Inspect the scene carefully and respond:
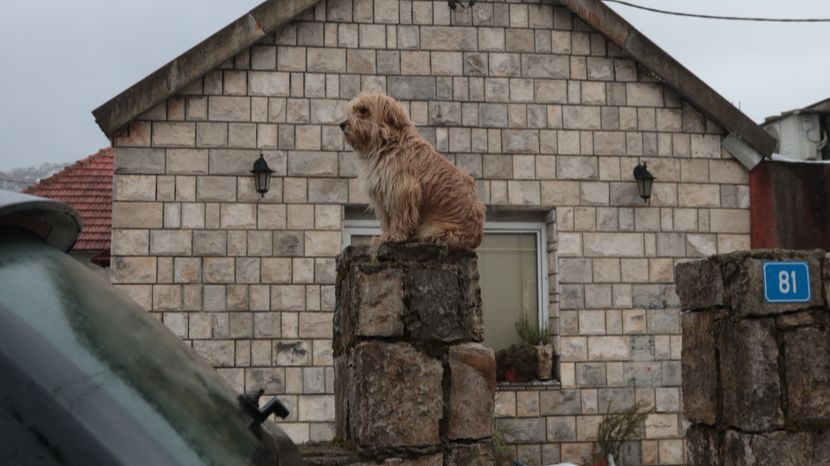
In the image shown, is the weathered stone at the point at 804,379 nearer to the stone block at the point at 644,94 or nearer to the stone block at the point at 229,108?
the stone block at the point at 644,94

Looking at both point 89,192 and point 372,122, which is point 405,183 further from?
point 89,192

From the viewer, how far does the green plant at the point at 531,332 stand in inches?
357

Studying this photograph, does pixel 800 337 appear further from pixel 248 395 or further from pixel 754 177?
pixel 754 177

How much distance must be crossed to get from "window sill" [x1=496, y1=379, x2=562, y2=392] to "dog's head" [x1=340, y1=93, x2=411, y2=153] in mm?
4832

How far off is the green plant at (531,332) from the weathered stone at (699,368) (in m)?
4.01

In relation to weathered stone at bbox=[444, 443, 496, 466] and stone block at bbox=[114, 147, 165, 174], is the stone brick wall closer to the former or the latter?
weathered stone at bbox=[444, 443, 496, 466]

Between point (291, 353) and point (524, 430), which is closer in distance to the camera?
point (291, 353)

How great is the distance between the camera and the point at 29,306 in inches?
53.4

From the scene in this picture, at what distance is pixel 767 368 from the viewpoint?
4531 millimetres

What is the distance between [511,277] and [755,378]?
15.6 feet

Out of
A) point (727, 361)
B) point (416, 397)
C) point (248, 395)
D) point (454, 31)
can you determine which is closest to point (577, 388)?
point (454, 31)

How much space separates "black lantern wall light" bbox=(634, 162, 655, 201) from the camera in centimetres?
909

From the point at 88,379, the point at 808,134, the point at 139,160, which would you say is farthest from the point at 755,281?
the point at 808,134

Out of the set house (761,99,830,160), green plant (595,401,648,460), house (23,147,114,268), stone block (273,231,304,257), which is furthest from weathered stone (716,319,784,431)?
house (23,147,114,268)
